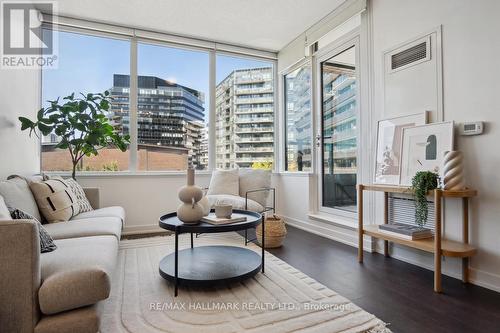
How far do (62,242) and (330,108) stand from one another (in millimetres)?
3185

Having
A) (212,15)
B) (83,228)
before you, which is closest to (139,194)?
(83,228)

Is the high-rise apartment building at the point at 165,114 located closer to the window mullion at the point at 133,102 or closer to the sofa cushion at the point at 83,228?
the window mullion at the point at 133,102

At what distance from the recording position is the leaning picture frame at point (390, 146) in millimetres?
2576

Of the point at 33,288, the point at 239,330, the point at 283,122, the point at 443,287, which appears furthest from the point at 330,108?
the point at 33,288

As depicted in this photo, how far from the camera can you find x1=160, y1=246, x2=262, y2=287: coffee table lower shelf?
1.95 m

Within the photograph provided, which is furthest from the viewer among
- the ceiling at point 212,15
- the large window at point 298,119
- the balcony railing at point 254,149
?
the balcony railing at point 254,149

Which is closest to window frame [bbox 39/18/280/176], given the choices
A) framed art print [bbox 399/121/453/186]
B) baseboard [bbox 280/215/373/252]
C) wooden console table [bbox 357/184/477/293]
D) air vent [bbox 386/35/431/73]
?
baseboard [bbox 280/215/373/252]

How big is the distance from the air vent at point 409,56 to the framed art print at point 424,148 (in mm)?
619

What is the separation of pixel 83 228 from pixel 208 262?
3.16ft

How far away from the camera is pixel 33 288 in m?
1.22

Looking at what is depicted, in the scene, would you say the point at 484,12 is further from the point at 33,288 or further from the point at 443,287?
the point at 33,288

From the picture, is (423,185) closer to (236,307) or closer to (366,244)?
(366,244)

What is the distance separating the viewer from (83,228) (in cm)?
212

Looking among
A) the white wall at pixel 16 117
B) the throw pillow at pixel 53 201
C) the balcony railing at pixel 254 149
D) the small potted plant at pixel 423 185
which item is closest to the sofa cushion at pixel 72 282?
the throw pillow at pixel 53 201
